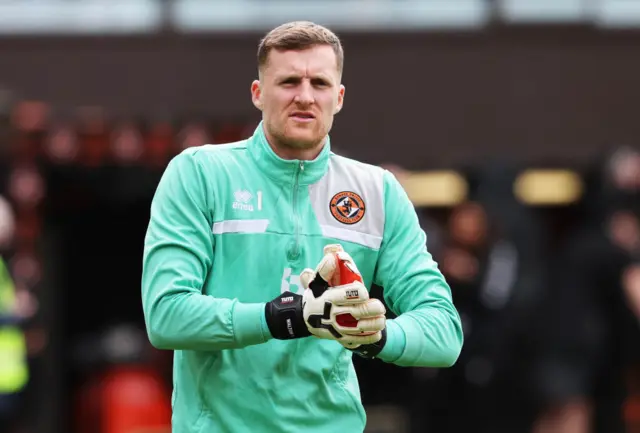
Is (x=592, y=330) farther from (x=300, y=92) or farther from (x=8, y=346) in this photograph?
(x=300, y=92)

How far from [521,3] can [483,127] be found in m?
1.42

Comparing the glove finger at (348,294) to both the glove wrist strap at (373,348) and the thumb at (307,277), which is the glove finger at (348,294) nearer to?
the thumb at (307,277)

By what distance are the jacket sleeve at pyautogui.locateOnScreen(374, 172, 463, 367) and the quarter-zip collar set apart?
0.26 metres

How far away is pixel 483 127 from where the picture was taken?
530 inches

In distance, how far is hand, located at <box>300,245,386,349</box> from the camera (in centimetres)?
374

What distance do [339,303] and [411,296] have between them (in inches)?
Answer: 23.6

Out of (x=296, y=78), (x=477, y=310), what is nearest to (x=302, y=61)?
(x=296, y=78)

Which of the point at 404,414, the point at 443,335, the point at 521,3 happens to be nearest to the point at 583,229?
the point at 404,414

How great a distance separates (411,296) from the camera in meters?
4.29

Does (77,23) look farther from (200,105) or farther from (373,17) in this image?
(373,17)

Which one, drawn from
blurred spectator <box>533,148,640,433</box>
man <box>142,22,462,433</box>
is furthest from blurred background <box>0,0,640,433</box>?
man <box>142,22,462,433</box>

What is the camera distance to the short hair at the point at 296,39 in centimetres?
416

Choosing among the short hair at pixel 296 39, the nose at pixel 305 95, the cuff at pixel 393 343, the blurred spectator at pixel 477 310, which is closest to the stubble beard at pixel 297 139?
the nose at pixel 305 95

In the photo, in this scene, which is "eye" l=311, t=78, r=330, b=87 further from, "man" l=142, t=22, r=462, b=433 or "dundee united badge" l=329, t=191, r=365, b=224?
"dundee united badge" l=329, t=191, r=365, b=224
